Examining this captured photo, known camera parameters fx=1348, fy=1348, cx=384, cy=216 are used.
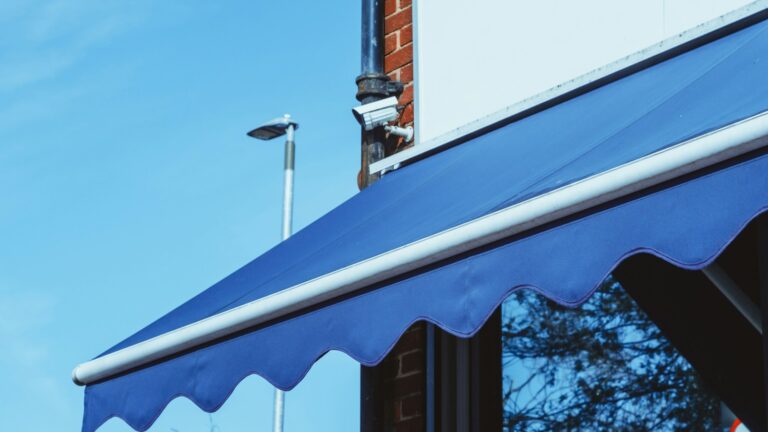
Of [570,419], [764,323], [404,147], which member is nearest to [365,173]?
[404,147]

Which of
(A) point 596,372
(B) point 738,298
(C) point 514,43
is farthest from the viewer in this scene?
(C) point 514,43

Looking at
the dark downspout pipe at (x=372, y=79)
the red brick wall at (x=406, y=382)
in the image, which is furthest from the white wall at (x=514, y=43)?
the red brick wall at (x=406, y=382)

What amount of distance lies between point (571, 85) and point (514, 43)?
24.1 inches

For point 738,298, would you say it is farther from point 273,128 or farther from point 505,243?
point 273,128

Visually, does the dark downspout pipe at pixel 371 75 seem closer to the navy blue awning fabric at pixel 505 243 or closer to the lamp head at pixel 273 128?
the navy blue awning fabric at pixel 505 243

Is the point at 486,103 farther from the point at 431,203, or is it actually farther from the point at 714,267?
the point at 714,267

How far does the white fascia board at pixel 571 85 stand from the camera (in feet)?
18.9

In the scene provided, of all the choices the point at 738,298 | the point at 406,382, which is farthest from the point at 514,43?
the point at 738,298

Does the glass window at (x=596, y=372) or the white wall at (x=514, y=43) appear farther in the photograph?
the white wall at (x=514, y=43)

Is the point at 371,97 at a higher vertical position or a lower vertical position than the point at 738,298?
higher

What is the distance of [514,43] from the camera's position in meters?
6.98

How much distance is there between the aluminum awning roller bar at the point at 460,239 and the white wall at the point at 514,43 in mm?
2021

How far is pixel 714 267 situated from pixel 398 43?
10.0 ft

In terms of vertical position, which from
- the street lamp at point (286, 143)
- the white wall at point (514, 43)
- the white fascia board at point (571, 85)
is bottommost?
the white fascia board at point (571, 85)
